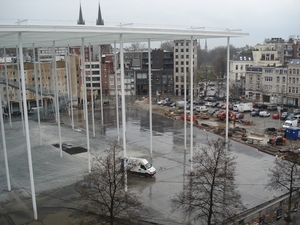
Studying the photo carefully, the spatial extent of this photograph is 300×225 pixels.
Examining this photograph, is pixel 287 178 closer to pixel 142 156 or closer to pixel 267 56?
pixel 142 156

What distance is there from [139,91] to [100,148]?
41098mm

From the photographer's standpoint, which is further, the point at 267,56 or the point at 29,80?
the point at 267,56

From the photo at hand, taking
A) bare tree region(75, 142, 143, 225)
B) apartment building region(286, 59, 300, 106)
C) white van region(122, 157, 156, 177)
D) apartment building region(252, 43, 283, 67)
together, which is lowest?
white van region(122, 157, 156, 177)

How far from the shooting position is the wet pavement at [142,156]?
16491 millimetres

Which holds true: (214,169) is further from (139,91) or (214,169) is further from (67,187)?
(139,91)

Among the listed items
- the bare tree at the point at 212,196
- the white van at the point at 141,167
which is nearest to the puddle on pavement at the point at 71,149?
the white van at the point at 141,167

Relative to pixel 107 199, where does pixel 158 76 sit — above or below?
above

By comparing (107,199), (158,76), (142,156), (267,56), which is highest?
(267,56)

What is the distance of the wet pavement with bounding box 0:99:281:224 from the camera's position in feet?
54.1

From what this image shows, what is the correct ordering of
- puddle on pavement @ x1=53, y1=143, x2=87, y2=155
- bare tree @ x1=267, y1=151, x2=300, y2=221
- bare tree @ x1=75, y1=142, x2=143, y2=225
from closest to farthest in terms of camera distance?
bare tree @ x1=75, y1=142, x2=143, y2=225, bare tree @ x1=267, y1=151, x2=300, y2=221, puddle on pavement @ x1=53, y1=143, x2=87, y2=155

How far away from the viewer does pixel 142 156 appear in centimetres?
2333

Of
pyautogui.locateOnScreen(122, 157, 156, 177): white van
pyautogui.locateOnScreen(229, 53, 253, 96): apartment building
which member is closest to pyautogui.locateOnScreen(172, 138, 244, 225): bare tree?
pyautogui.locateOnScreen(122, 157, 156, 177): white van

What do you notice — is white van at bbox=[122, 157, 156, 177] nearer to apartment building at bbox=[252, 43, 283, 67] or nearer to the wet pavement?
the wet pavement

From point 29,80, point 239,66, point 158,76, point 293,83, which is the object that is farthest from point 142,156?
point 239,66
